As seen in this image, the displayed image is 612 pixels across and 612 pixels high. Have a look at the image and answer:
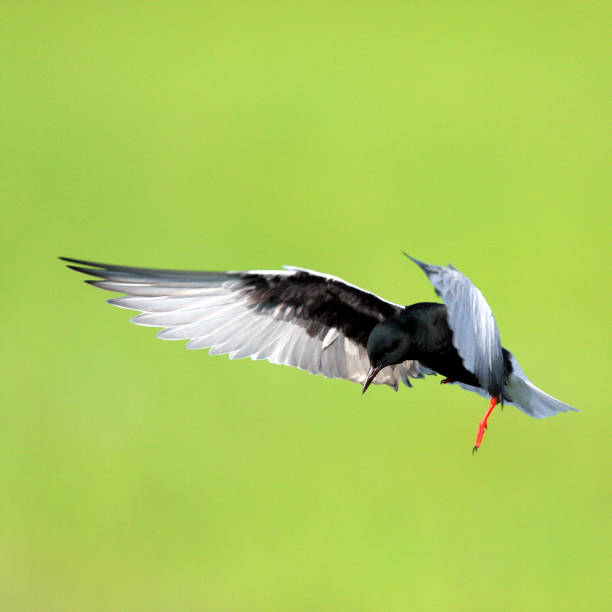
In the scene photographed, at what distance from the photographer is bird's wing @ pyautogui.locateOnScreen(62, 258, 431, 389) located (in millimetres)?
4254

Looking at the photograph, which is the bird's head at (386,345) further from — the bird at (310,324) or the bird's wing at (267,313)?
the bird's wing at (267,313)

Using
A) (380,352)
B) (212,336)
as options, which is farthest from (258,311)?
(380,352)

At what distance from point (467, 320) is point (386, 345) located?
585 millimetres

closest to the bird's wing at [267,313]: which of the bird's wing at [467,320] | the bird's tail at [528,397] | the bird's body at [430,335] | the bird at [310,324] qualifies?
the bird at [310,324]

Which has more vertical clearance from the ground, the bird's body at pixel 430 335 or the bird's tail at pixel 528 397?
the bird's body at pixel 430 335

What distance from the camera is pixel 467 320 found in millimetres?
3514

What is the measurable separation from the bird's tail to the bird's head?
55 centimetres

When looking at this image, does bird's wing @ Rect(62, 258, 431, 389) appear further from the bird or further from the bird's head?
the bird's head

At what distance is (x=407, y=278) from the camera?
8.78 meters

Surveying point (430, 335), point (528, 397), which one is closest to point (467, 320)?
point (430, 335)

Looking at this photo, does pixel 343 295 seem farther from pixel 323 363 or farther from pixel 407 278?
pixel 407 278

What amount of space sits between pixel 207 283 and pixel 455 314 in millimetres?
1298

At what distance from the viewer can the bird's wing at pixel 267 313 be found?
4.25 meters

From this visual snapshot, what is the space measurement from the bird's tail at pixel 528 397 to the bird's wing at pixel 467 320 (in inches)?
26.9
